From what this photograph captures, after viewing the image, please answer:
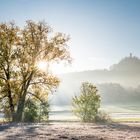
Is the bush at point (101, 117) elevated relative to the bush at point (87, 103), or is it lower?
lower

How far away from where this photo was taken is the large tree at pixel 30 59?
1988 inches

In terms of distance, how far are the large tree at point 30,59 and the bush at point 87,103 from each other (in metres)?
6.46

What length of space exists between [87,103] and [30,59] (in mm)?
11641

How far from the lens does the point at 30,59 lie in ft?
166

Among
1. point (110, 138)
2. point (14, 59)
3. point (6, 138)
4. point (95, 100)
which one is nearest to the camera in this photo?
point (6, 138)

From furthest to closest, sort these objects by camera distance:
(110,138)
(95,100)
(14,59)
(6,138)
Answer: (95,100), (14,59), (110,138), (6,138)

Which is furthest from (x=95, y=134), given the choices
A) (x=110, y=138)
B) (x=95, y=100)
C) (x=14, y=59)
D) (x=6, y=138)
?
(x=95, y=100)

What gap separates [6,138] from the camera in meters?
22.8

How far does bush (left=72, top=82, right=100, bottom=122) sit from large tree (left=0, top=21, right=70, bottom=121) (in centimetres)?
646

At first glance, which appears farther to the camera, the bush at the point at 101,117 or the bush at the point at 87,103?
the bush at the point at 87,103

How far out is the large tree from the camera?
1988 inches

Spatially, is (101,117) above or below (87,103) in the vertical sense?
below

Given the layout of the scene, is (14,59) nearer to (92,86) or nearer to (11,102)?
(11,102)

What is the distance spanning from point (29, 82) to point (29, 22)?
7.79 m
